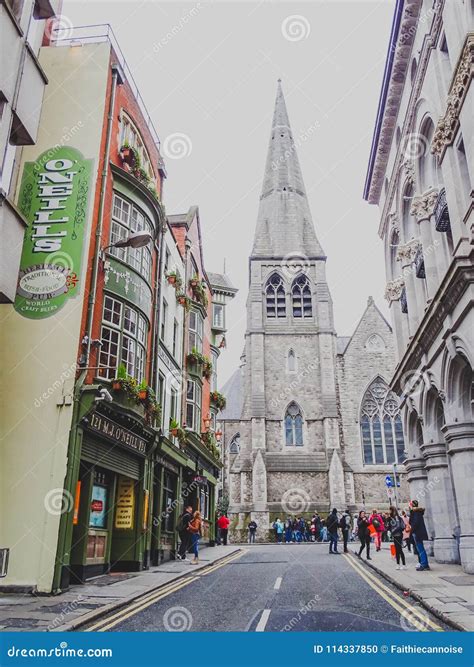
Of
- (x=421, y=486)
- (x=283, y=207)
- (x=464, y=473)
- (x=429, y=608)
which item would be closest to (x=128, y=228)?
(x=464, y=473)

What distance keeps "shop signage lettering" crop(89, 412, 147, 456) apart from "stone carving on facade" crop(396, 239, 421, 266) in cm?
1189

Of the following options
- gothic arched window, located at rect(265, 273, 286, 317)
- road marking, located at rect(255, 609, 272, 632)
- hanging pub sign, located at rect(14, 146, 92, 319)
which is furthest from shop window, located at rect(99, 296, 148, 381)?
gothic arched window, located at rect(265, 273, 286, 317)

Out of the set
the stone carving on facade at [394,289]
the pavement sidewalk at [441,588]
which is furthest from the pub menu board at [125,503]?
the stone carving on facade at [394,289]

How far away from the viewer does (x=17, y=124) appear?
11688 millimetres

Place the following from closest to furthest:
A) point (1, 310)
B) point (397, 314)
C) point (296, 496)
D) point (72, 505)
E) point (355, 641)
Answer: point (355, 641)
point (72, 505)
point (1, 310)
point (397, 314)
point (296, 496)

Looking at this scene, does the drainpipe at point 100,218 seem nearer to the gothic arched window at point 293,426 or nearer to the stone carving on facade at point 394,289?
the stone carving on facade at point 394,289

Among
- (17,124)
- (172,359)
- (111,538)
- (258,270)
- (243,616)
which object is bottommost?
(243,616)

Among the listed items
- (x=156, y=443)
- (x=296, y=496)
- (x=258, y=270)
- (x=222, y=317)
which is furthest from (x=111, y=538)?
(x=258, y=270)

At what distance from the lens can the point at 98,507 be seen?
15.0 metres

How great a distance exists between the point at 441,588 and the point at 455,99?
11.1 m

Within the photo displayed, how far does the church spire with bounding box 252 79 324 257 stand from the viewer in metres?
51.5

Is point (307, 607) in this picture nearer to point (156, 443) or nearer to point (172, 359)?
point (156, 443)

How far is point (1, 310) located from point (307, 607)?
9780mm

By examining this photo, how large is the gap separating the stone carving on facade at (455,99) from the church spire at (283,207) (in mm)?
35603
